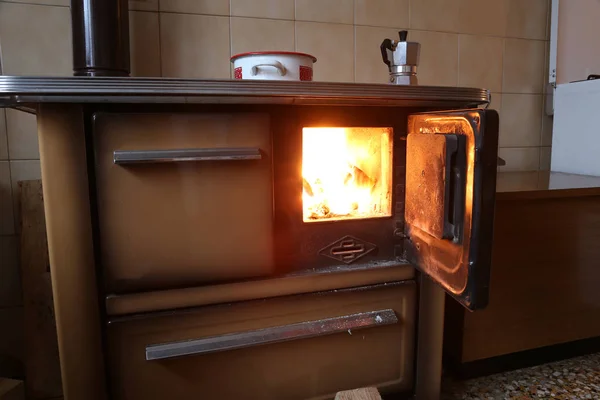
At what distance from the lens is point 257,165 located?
0.96 meters

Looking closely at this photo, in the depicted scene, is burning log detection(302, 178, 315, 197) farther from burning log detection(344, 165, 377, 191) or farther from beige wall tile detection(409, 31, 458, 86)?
beige wall tile detection(409, 31, 458, 86)

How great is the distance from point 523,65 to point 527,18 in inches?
7.9

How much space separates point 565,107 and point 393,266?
1.30 m

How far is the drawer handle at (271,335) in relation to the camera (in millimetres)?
935

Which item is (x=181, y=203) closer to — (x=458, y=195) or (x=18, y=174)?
(x=458, y=195)

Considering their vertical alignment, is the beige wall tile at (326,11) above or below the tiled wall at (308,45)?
above

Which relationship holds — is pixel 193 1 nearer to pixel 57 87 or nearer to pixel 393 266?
pixel 57 87

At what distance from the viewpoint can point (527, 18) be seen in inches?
75.3

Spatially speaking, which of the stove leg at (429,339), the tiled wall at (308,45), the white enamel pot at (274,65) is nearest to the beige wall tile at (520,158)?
the tiled wall at (308,45)

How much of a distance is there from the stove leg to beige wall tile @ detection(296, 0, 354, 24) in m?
1.03

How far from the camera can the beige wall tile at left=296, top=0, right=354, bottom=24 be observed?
159 cm

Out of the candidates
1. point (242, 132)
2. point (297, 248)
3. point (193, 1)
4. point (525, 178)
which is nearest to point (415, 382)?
point (297, 248)

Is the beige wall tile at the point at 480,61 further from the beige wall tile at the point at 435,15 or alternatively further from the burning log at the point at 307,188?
the burning log at the point at 307,188

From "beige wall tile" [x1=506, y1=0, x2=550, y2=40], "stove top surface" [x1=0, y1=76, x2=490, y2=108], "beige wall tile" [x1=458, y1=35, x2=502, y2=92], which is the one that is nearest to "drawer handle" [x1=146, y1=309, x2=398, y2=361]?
"stove top surface" [x1=0, y1=76, x2=490, y2=108]
